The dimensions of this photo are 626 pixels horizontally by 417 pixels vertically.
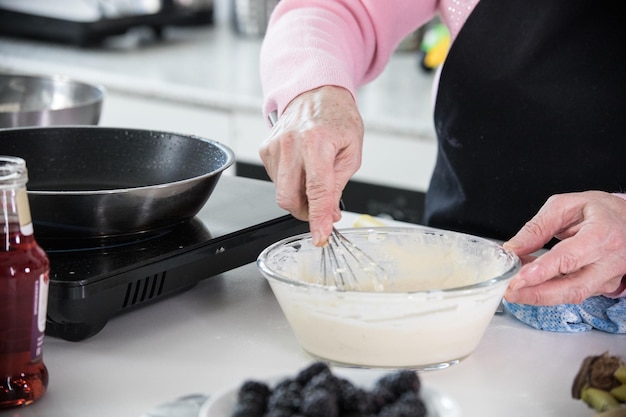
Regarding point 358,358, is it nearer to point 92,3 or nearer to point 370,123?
point 370,123

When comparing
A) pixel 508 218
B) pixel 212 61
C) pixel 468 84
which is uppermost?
pixel 468 84

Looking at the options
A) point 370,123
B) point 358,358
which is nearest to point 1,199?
point 358,358

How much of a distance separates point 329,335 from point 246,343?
11cm

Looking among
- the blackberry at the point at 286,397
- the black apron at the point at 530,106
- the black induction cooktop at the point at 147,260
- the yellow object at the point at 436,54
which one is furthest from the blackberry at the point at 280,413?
the yellow object at the point at 436,54

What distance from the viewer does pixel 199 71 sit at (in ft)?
8.46

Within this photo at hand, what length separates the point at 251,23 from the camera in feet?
9.88

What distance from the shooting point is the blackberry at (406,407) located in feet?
2.29

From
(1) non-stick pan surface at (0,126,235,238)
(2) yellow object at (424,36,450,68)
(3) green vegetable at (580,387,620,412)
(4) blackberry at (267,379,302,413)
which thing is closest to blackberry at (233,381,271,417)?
(4) blackberry at (267,379,302,413)

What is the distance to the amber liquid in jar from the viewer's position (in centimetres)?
80

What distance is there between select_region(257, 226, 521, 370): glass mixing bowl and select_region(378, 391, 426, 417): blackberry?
0.16 m

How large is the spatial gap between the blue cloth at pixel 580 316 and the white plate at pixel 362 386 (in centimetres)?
33

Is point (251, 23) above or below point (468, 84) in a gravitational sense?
below

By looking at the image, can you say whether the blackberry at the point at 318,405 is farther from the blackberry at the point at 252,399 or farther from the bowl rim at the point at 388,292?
the bowl rim at the point at 388,292

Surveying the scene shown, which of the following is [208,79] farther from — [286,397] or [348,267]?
[286,397]
